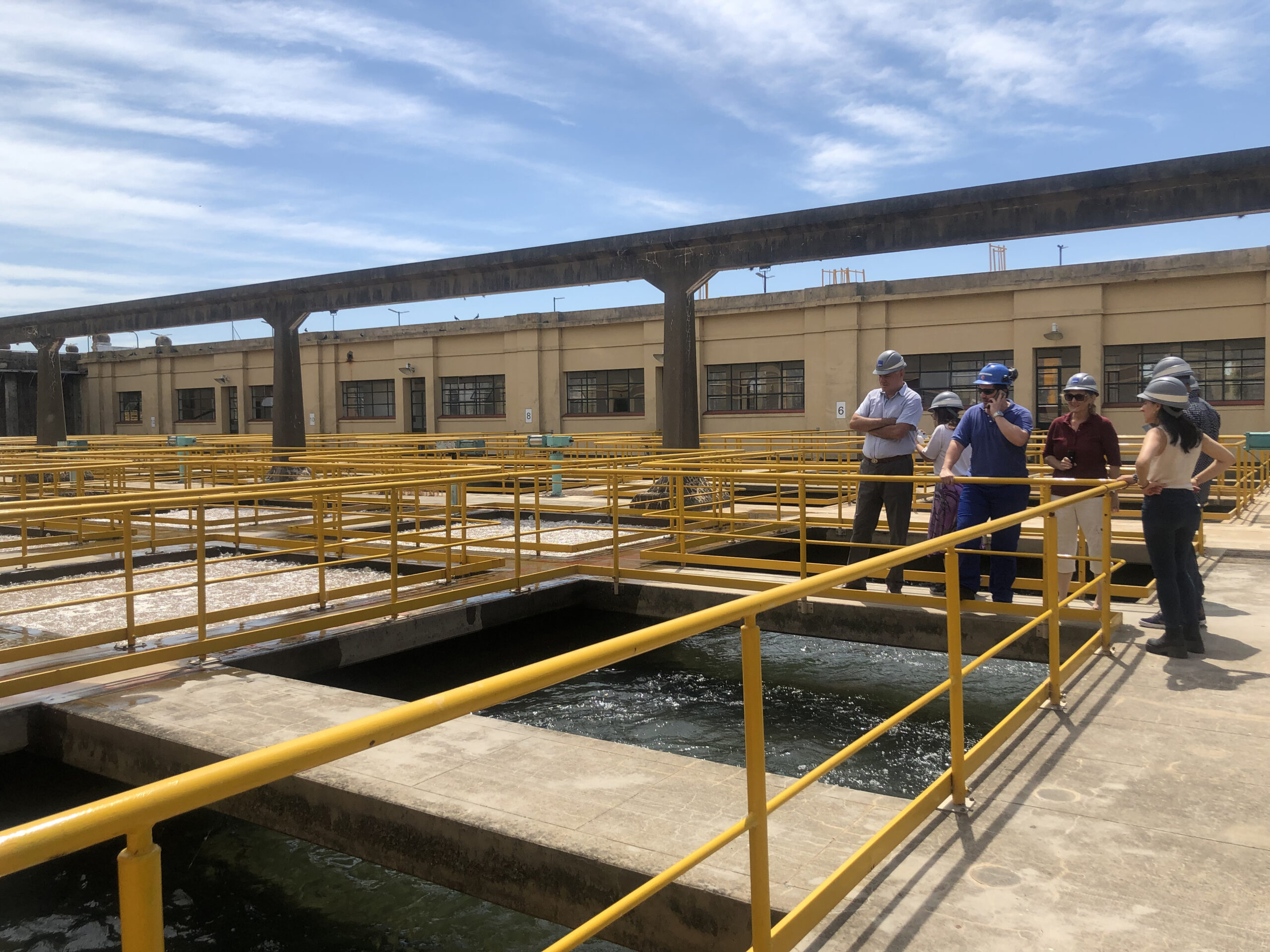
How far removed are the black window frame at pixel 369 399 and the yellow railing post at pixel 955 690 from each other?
3729 cm

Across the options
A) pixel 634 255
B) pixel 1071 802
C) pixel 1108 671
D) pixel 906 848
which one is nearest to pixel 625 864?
pixel 906 848

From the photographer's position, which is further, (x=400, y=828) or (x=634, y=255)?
(x=634, y=255)

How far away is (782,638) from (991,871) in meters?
6.51

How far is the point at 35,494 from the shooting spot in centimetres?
1647

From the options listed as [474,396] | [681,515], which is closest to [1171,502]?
[681,515]

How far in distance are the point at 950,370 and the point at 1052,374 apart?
2767mm

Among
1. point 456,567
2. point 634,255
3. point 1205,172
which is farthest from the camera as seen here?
point 634,255

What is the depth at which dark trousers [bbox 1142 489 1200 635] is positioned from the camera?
20.6ft

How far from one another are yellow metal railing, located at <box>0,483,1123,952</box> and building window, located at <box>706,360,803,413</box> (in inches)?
1023

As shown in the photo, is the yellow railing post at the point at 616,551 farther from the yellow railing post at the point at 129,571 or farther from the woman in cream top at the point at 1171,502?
the woman in cream top at the point at 1171,502

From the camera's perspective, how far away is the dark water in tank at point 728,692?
6855 mm

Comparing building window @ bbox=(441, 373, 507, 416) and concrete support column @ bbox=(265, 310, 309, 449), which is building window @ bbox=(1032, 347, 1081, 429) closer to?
building window @ bbox=(441, 373, 507, 416)

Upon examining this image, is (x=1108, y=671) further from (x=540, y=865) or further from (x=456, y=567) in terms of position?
(x=456, y=567)

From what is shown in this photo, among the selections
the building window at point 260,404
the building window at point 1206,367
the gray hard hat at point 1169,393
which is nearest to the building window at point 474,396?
the building window at point 260,404
